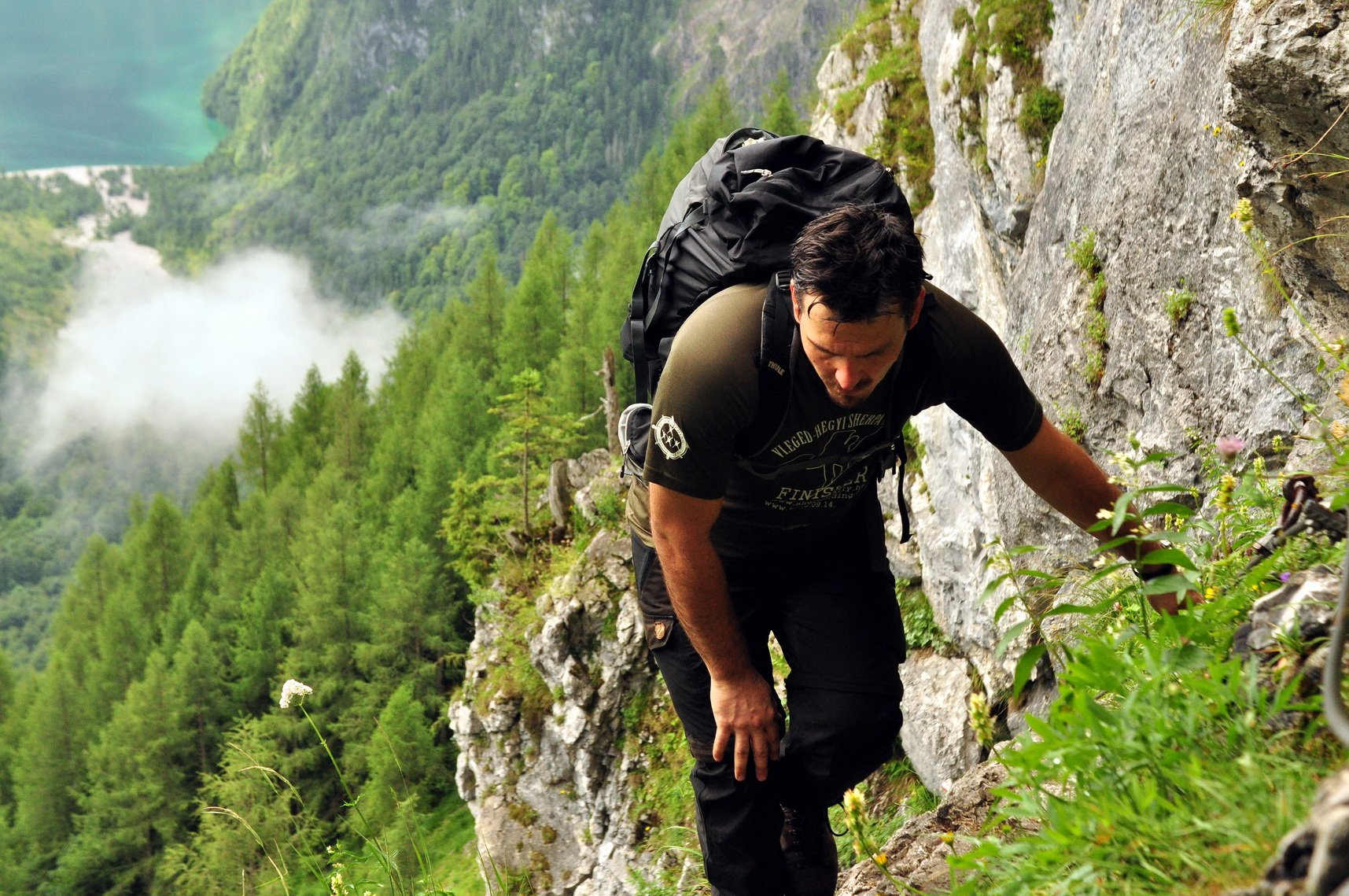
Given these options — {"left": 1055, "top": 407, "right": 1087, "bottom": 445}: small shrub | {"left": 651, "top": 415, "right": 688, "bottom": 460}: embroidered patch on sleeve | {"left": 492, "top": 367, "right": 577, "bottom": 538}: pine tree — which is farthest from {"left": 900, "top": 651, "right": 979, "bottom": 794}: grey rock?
{"left": 492, "top": 367, "right": 577, "bottom": 538}: pine tree

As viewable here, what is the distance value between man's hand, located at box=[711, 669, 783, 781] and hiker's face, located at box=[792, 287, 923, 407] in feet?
3.59

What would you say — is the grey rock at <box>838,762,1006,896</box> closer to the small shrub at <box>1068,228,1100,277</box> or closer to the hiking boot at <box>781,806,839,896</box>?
the hiking boot at <box>781,806,839,896</box>

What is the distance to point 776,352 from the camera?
293 cm

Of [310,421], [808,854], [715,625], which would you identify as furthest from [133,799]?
[715,625]

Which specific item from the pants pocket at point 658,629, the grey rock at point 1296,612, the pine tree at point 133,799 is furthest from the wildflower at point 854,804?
the pine tree at point 133,799

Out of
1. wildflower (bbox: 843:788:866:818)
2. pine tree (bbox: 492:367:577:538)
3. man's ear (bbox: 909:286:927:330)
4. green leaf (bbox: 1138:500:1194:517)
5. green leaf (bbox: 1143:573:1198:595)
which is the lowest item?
wildflower (bbox: 843:788:866:818)

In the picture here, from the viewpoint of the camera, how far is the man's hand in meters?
3.32

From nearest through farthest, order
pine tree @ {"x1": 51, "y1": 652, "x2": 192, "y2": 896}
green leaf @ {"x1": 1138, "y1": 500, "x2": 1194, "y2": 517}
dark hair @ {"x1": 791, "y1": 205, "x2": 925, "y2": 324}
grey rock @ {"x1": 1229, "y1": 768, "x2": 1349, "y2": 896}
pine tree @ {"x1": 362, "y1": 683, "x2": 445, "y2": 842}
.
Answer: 1. grey rock @ {"x1": 1229, "y1": 768, "x2": 1349, "y2": 896}
2. green leaf @ {"x1": 1138, "y1": 500, "x2": 1194, "y2": 517}
3. dark hair @ {"x1": 791, "y1": 205, "x2": 925, "y2": 324}
4. pine tree @ {"x1": 362, "y1": 683, "x2": 445, "y2": 842}
5. pine tree @ {"x1": 51, "y1": 652, "x2": 192, "y2": 896}

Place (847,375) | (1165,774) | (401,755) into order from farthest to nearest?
(401,755) < (847,375) < (1165,774)

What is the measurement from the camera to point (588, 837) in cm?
1833

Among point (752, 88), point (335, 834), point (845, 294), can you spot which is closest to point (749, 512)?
point (845, 294)

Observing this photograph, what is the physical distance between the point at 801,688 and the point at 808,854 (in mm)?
592

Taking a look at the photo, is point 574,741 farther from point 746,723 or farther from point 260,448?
point 260,448

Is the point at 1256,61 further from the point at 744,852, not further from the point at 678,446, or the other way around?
the point at 744,852
